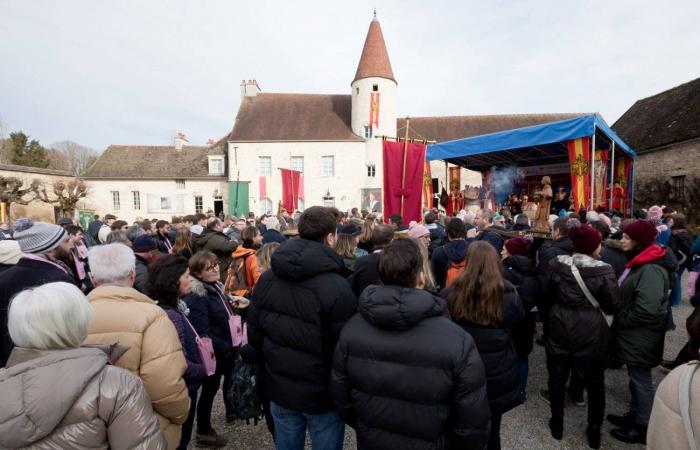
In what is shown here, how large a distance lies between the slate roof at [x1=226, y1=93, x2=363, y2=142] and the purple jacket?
25735 mm

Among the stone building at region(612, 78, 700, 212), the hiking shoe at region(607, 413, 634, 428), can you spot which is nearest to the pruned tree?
the hiking shoe at region(607, 413, 634, 428)

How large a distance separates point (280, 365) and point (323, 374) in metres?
0.27

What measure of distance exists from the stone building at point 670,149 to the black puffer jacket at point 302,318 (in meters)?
18.2

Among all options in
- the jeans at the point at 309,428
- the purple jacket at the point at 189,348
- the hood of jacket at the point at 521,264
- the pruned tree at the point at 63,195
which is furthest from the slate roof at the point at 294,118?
the jeans at the point at 309,428

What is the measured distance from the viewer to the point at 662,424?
4.46ft

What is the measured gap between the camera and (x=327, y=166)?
90.4ft

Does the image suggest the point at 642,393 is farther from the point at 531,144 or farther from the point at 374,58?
the point at 374,58

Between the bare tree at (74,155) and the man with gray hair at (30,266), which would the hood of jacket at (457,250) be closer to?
the man with gray hair at (30,266)

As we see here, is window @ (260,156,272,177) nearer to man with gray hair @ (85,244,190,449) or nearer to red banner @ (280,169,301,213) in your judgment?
red banner @ (280,169,301,213)

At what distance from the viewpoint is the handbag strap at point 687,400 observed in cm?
126

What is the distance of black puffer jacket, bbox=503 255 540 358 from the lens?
9.88ft

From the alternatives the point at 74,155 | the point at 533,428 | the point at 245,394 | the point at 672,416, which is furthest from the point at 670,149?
the point at 74,155

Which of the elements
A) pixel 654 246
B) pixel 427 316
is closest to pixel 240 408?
pixel 427 316

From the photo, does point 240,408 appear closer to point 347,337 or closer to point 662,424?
point 347,337
